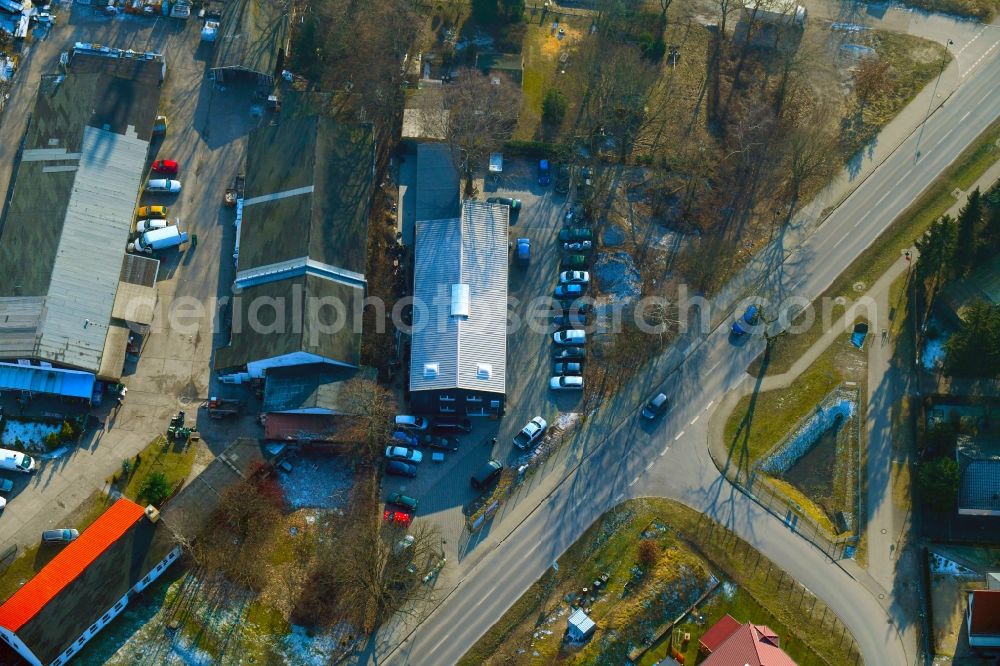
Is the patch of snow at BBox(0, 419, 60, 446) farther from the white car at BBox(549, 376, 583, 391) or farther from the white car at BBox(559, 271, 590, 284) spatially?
the white car at BBox(559, 271, 590, 284)

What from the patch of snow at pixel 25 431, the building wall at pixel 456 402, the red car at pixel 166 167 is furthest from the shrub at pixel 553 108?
the patch of snow at pixel 25 431

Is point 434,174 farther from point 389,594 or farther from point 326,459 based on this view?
point 389,594

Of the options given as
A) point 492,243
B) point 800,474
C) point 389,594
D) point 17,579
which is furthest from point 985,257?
point 17,579

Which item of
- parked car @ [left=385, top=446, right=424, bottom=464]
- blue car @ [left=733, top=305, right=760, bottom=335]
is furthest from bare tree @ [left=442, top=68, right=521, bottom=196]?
blue car @ [left=733, top=305, right=760, bottom=335]

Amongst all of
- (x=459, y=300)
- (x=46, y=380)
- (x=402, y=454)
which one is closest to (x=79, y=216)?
(x=46, y=380)

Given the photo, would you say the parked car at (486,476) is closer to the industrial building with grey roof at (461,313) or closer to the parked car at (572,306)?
the industrial building with grey roof at (461,313)

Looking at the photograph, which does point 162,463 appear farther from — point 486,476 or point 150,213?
point 486,476
